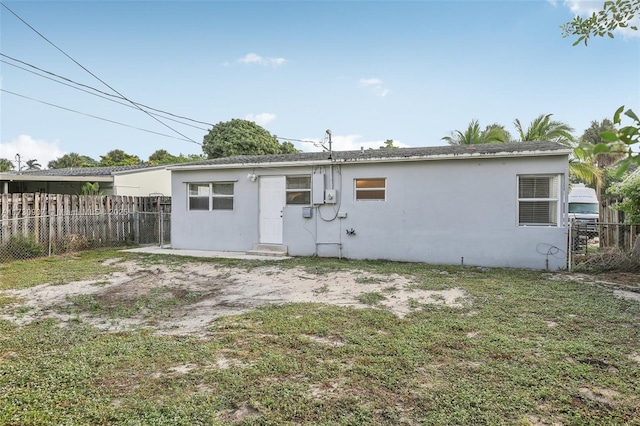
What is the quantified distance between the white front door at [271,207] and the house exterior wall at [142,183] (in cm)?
881

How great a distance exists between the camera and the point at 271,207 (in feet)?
34.8

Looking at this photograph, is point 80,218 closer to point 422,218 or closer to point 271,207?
point 271,207

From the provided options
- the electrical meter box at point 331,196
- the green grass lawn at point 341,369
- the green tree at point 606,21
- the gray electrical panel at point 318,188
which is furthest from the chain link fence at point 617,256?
the green tree at point 606,21

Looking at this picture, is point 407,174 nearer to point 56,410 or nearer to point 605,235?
point 605,235

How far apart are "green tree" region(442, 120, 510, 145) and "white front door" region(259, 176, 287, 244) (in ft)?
39.6

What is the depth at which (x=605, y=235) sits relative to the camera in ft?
34.1

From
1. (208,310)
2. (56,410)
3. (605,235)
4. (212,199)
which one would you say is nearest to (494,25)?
(605,235)

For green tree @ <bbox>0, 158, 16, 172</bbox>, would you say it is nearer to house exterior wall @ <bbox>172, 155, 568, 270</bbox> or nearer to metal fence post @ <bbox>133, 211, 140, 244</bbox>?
metal fence post @ <bbox>133, 211, 140, 244</bbox>

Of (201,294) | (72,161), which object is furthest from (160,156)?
(201,294)

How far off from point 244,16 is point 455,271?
39.9ft

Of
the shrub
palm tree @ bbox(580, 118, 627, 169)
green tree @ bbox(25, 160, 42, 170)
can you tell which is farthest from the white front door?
green tree @ bbox(25, 160, 42, 170)

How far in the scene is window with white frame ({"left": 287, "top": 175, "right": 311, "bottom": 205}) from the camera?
10.3 m

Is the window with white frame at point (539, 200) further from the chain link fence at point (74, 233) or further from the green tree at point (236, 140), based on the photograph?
the green tree at point (236, 140)

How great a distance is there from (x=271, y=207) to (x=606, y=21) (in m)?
9.34
